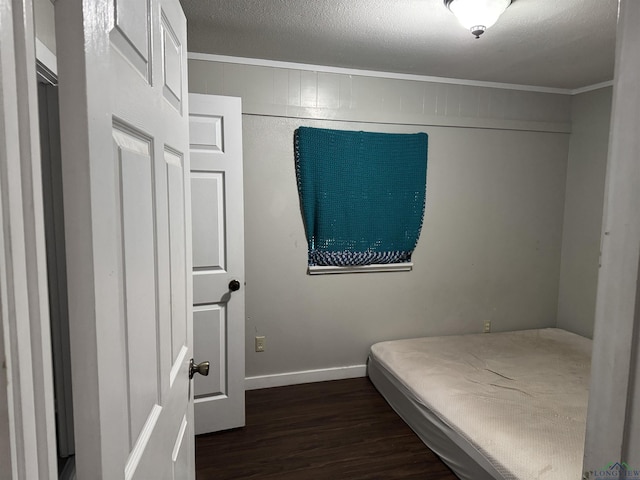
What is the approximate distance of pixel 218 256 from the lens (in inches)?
91.1

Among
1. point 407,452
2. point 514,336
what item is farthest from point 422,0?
point 514,336

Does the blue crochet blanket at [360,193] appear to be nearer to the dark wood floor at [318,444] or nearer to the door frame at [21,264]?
the dark wood floor at [318,444]

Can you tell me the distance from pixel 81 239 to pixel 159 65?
50cm

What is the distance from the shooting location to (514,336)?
3301 mm

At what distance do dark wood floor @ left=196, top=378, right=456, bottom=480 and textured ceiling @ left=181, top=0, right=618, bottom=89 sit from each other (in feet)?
7.85

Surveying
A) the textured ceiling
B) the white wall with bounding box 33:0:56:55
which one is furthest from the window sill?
the white wall with bounding box 33:0:56:55

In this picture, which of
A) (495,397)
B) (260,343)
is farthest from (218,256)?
A: (495,397)

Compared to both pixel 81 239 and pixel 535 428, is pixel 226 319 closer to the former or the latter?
pixel 535 428

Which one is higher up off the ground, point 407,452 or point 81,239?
point 81,239

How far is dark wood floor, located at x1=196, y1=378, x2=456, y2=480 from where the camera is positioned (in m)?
2.05

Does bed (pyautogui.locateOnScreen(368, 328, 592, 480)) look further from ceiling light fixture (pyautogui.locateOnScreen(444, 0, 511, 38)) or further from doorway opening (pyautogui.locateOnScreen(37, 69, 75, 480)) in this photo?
ceiling light fixture (pyautogui.locateOnScreen(444, 0, 511, 38))

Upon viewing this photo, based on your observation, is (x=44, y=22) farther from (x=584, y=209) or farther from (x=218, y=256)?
Answer: (x=584, y=209)

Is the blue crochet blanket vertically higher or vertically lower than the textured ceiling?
lower

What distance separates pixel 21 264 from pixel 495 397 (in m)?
→ 2.42
